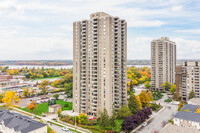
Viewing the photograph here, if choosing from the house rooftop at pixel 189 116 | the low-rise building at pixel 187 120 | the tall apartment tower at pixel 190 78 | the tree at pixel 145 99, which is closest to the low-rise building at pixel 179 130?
the low-rise building at pixel 187 120

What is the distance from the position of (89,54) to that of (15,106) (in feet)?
107

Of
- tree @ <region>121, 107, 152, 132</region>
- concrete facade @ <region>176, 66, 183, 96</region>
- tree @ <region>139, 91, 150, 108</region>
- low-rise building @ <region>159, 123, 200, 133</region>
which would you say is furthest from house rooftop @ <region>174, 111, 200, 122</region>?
concrete facade @ <region>176, 66, 183, 96</region>

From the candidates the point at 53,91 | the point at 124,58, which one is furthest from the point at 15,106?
the point at 124,58

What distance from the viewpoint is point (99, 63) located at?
1821 inches

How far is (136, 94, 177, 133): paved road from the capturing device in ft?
127

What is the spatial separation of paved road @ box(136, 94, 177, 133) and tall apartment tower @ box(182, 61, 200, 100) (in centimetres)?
916

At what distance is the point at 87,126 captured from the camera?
1519 inches

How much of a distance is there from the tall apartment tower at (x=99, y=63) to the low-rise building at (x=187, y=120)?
15.8 metres

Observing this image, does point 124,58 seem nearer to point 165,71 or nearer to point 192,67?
point 192,67

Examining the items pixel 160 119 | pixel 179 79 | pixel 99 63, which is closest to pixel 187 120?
pixel 160 119

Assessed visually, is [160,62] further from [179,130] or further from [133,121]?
[179,130]

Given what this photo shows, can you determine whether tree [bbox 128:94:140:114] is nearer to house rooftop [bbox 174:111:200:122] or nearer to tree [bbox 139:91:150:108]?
tree [bbox 139:91:150:108]

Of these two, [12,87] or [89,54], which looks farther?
[12,87]

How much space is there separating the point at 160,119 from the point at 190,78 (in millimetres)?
26140
